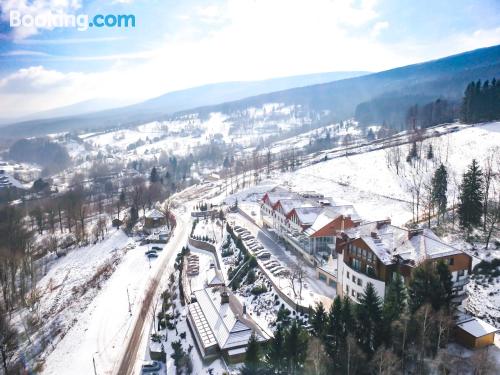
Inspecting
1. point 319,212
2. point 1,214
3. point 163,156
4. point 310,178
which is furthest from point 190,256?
point 163,156

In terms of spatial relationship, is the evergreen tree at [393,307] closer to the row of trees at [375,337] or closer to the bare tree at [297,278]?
the row of trees at [375,337]

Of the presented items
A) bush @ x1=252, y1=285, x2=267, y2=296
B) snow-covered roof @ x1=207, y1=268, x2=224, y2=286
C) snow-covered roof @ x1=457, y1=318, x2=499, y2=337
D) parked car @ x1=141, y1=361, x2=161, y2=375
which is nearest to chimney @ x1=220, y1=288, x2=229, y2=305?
bush @ x1=252, y1=285, x2=267, y2=296

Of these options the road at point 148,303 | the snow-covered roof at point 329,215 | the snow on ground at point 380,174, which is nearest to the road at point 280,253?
the snow-covered roof at point 329,215

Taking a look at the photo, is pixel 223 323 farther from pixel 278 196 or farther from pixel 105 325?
pixel 278 196

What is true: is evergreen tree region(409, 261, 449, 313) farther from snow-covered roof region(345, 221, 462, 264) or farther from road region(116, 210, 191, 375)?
road region(116, 210, 191, 375)

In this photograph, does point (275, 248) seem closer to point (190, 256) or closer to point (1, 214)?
point (190, 256)

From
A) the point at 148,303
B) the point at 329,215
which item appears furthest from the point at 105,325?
the point at 329,215
